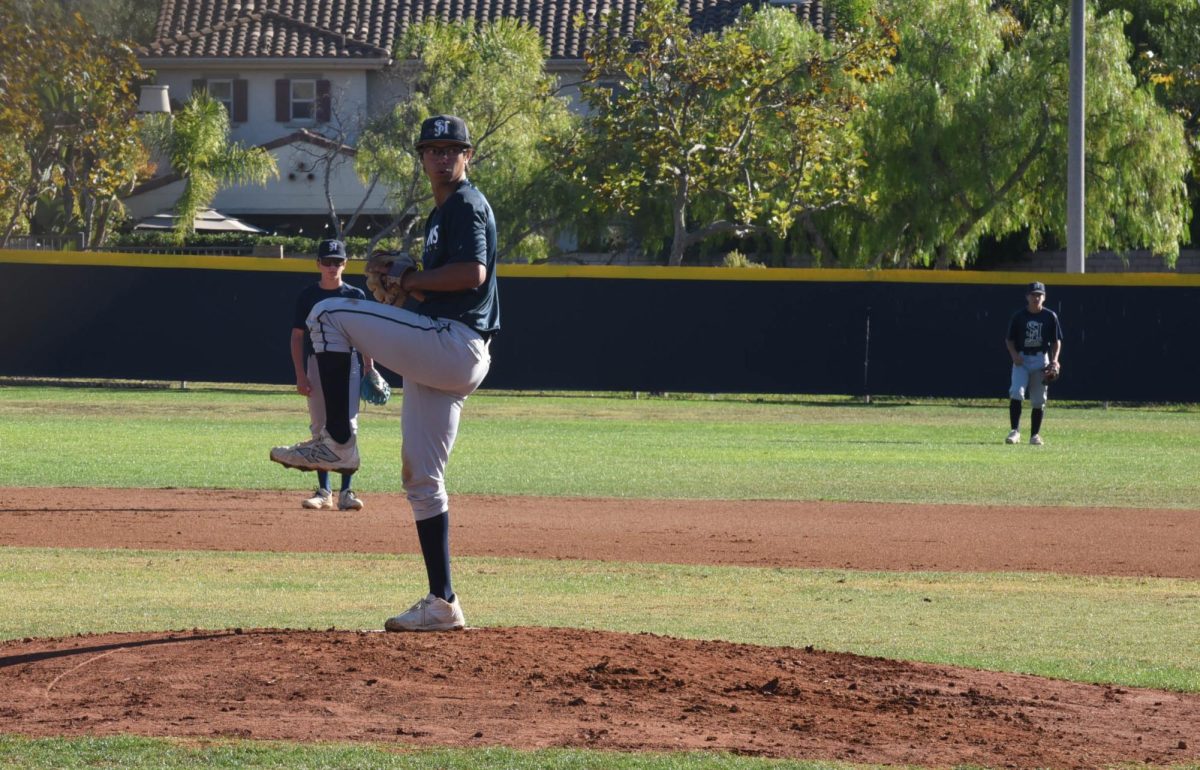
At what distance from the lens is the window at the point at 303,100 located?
158 feet

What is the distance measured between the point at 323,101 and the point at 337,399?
138 feet

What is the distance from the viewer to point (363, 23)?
5034 cm

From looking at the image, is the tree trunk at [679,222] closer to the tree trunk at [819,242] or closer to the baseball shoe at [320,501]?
the tree trunk at [819,242]

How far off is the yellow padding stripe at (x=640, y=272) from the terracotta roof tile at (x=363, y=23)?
2031 centimetres

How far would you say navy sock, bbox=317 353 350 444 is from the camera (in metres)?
6.85

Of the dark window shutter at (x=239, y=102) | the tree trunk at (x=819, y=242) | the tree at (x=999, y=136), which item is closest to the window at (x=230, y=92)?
the dark window shutter at (x=239, y=102)

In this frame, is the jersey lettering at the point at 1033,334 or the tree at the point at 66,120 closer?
the jersey lettering at the point at 1033,334

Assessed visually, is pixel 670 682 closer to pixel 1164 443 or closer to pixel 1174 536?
pixel 1174 536

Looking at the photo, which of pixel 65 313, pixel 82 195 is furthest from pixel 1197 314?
pixel 82 195

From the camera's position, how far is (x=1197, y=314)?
25812 millimetres

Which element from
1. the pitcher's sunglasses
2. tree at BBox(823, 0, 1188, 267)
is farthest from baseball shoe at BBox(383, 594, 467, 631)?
tree at BBox(823, 0, 1188, 267)

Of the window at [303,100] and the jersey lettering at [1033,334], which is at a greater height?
the window at [303,100]

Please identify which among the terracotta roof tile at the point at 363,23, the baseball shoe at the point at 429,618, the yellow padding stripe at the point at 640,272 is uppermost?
the terracotta roof tile at the point at 363,23

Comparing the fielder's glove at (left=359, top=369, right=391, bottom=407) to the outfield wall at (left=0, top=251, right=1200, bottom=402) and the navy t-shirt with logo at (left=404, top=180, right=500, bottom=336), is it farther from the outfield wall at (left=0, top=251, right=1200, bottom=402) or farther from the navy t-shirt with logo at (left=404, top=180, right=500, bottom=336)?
the outfield wall at (left=0, top=251, right=1200, bottom=402)
